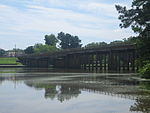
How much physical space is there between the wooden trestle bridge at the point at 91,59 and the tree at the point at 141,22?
2347 centimetres

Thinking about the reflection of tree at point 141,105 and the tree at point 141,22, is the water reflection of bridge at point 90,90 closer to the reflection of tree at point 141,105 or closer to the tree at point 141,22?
the reflection of tree at point 141,105

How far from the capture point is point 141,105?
63.6ft

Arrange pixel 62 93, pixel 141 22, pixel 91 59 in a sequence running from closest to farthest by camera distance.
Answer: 1. pixel 62 93
2. pixel 141 22
3. pixel 91 59

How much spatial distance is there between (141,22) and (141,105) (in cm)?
3201

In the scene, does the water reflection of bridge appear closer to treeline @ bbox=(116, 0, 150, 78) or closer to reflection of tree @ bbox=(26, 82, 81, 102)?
reflection of tree @ bbox=(26, 82, 81, 102)

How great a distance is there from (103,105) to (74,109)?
249 centimetres

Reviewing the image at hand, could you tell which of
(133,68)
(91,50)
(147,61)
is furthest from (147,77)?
(91,50)

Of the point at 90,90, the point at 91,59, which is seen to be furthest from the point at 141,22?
the point at 91,59

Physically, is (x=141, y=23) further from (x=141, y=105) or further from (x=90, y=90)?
(x=141, y=105)

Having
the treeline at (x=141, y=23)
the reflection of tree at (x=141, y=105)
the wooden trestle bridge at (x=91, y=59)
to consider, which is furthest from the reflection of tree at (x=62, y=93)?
the wooden trestle bridge at (x=91, y=59)

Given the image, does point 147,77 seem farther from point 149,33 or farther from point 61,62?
point 61,62

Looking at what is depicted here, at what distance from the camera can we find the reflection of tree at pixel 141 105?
17.8 meters

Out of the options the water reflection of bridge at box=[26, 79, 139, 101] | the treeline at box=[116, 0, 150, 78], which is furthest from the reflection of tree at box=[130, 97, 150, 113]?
the treeline at box=[116, 0, 150, 78]

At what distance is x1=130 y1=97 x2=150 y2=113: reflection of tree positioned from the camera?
58.3 feet
